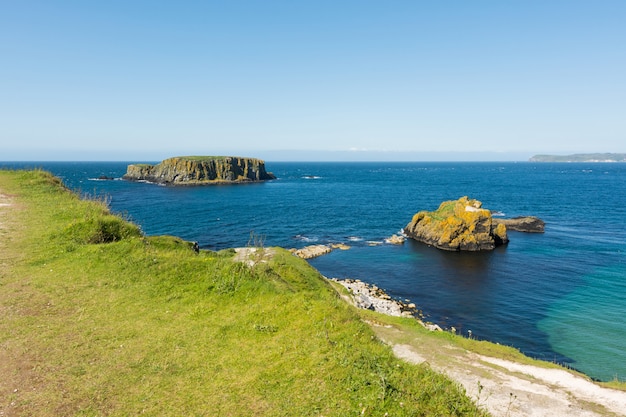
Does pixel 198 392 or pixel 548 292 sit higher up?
pixel 198 392

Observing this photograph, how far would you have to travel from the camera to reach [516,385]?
14555 millimetres

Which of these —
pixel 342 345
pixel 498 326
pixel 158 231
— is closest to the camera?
pixel 342 345

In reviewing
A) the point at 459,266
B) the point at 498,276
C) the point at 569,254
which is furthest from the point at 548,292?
the point at 569,254

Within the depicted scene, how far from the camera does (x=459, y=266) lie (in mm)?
49281

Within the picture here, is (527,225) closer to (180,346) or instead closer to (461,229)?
(461,229)

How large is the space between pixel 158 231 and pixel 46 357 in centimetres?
5674

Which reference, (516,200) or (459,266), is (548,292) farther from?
(516,200)

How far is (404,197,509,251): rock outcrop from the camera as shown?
5759cm

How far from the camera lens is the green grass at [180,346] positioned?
8.45 m

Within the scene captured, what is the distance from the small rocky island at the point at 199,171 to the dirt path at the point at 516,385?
5792 inches

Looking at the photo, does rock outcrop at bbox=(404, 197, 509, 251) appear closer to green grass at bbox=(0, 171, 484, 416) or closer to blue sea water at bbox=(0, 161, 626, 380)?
blue sea water at bbox=(0, 161, 626, 380)

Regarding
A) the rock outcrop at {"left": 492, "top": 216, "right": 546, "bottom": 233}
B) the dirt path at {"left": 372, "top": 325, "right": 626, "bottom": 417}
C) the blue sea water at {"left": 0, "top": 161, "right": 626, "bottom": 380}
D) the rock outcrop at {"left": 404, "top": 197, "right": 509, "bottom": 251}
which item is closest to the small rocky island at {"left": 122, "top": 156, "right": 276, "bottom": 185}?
the blue sea water at {"left": 0, "top": 161, "right": 626, "bottom": 380}

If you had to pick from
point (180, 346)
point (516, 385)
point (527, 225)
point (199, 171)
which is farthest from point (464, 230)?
point (199, 171)

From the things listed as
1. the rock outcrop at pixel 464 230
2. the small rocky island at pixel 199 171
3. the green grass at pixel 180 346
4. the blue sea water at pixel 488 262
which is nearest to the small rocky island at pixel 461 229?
the rock outcrop at pixel 464 230
